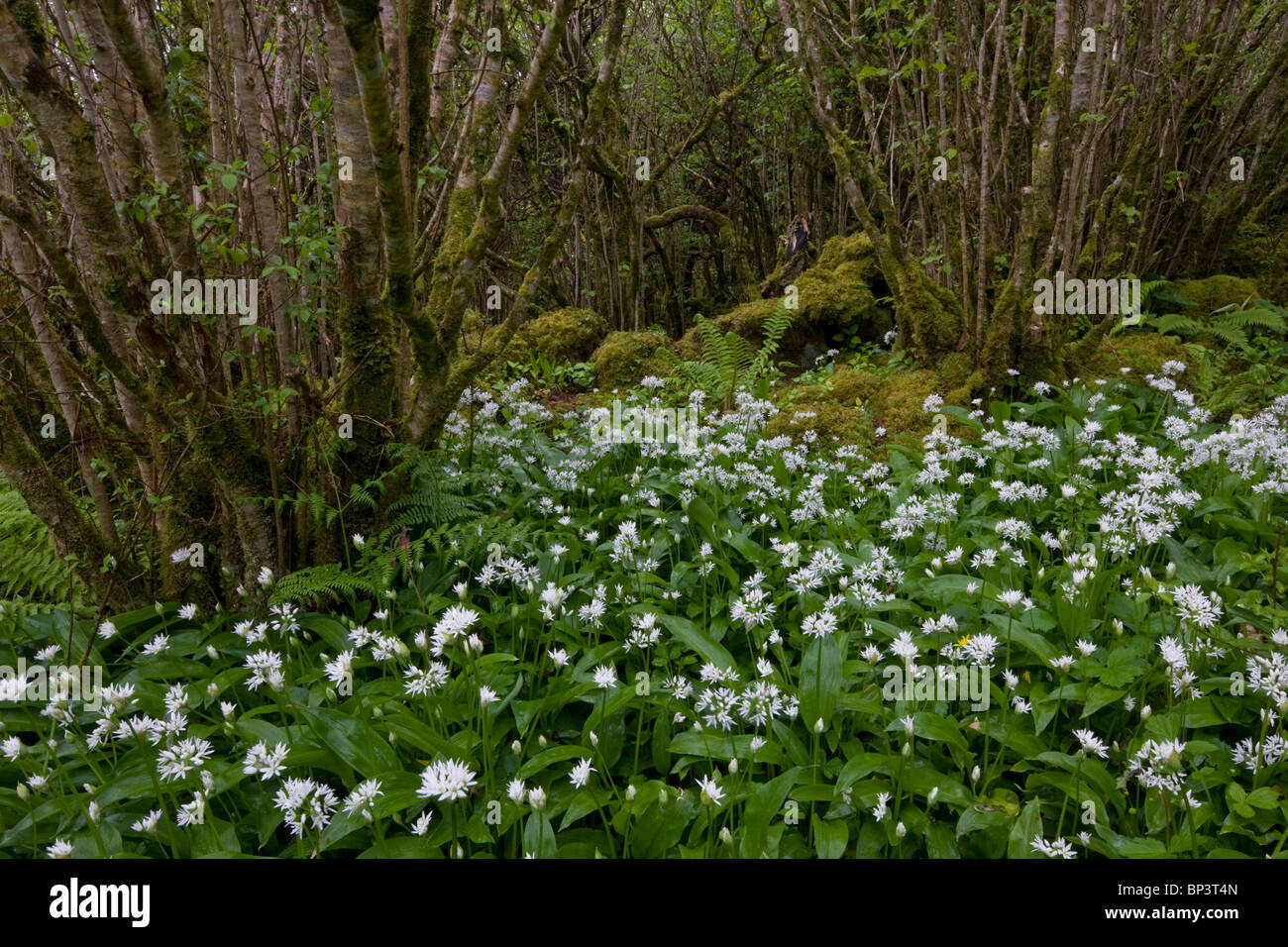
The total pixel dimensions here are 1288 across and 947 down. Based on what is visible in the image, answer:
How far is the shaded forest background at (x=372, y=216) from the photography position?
2574 mm

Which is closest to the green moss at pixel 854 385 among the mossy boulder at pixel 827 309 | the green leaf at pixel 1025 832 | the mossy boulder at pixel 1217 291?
the mossy boulder at pixel 827 309

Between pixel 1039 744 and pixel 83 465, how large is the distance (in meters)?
3.64

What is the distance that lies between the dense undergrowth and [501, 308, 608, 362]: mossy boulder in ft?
10.8

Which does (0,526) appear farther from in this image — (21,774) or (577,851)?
(577,851)

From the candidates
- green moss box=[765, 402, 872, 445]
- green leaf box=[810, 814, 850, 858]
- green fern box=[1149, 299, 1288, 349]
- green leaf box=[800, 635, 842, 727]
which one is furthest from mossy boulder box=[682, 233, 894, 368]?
green leaf box=[810, 814, 850, 858]

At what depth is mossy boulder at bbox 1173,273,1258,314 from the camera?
609 centimetres

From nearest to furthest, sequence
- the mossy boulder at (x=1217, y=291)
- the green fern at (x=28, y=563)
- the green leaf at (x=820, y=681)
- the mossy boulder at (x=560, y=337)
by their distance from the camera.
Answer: the green leaf at (x=820, y=681)
the green fern at (x=28, y=563)
the mossy boulder at (x=1217, y=291)
the mossy boulder at (x=560, y=337)

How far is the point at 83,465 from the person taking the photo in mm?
2992

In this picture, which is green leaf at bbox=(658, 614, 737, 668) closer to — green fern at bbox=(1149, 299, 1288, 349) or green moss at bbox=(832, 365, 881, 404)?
green moss at bbox=(832, 365, 881, 404)

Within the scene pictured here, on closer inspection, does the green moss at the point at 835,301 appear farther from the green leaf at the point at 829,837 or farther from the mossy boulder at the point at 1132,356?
the green leaf at the point at 829,837

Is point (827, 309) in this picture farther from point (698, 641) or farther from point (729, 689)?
point (729, 689)

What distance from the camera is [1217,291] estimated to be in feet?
20.2

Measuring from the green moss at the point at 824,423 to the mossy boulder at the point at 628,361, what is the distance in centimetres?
150
